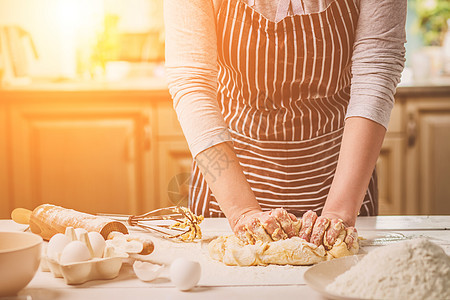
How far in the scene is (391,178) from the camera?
2.35 metres

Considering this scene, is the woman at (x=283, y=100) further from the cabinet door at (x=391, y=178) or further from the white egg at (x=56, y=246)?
the cabinet door at (x=391, y=178)

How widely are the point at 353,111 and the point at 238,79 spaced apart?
0.28 meters

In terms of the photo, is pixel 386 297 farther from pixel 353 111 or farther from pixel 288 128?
pixel 288 128

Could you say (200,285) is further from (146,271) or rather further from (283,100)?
(283,100)

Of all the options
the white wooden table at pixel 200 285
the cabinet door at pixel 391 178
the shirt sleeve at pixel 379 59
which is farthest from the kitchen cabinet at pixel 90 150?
the white wooden table at pixel 200 285

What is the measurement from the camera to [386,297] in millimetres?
632

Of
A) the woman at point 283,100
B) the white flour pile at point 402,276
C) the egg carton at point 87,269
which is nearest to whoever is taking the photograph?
the white flour pile at point 402,276

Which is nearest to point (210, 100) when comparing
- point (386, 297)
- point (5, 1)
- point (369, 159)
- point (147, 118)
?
point (369, 159)

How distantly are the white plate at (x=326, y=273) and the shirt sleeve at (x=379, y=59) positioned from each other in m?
0.37

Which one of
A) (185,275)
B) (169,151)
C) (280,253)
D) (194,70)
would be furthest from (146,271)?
(169,151)

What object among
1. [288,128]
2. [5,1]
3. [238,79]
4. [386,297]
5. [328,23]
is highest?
[5,1]

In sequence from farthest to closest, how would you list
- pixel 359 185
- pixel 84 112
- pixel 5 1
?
pixel 5 1
pixel 84 112
pixel 359 185

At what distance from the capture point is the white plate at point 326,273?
653 mm

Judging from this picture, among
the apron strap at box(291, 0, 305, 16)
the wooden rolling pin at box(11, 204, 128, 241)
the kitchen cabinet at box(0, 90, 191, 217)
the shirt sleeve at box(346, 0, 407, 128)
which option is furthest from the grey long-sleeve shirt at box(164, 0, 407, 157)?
the kitchen cabinet at box(0, 90, 191, 217)
